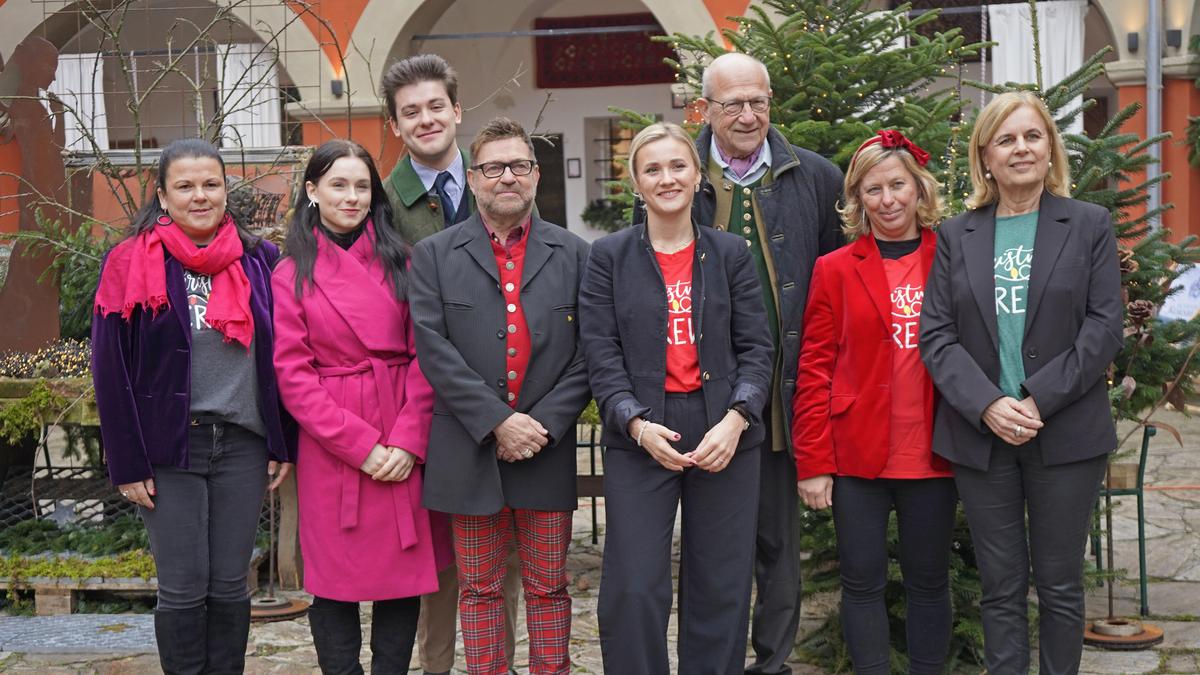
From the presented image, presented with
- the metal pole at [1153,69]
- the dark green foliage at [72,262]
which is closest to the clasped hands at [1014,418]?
the dark green foliage at [72,262]

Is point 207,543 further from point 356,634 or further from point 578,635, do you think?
point 578,635

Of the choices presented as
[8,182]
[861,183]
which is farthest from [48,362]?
[8,182]

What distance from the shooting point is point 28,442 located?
653 cm

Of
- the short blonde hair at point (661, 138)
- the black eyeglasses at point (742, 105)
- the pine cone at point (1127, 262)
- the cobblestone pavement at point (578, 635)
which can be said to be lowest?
the cobblestone pavement at point (578, 635)

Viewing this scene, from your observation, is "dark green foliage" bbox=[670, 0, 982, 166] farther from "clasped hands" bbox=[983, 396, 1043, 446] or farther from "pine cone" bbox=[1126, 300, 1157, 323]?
"clasped hands" bbox=[983, 396, 1043, 446]

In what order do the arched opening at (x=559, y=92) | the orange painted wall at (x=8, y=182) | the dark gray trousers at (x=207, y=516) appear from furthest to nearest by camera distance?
the arched opening at (x=559, y=92) < the orange painted wall at (x=8, y=182) < the dark gray trousers at (x=207, y=516)

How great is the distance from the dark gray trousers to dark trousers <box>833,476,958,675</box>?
1795 millimetres

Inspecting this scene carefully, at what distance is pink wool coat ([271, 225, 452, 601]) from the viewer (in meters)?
3.85

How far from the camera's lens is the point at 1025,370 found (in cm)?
366

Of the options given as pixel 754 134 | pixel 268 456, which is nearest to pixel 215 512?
pixel 268 456

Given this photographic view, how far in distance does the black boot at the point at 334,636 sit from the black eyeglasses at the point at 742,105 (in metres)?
1.92

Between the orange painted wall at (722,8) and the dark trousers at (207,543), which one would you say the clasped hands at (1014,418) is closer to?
the dark trousers at (207,543)

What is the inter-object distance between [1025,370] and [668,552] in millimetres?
1153

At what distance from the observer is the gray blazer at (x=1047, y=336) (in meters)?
3.59
